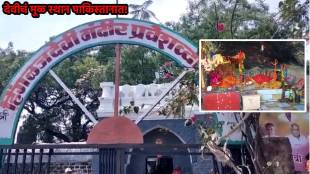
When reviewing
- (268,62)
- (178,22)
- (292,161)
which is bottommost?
(292,161)

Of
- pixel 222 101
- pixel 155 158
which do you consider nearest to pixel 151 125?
pixel 155 158

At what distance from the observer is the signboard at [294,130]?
9047 mm

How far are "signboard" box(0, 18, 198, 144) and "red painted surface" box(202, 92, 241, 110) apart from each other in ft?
9.83

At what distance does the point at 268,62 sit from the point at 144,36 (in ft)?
11.5

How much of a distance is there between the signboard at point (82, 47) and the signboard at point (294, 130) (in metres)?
1.64

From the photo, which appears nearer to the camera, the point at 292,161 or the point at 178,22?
the point at 292,161

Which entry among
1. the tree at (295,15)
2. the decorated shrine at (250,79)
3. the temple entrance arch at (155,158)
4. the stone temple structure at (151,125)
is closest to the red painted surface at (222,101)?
the decorated shrine at (250,79)

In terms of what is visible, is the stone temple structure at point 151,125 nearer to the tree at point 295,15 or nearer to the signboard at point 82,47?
the signboard at point 82,47

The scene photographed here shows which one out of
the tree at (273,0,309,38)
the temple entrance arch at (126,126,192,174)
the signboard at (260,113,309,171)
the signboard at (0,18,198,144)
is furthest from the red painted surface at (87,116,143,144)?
the temple entrance arch at (126,126,192,174)

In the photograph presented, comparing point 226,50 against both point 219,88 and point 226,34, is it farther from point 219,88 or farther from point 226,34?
point 226,34

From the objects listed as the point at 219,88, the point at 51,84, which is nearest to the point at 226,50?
the point at 219,88

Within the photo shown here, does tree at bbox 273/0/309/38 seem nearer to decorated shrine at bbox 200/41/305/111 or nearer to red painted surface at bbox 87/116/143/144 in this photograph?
decorated shrine at bbox 200/41/305/111

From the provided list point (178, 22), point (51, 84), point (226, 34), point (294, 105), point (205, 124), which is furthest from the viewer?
point (51, 84)

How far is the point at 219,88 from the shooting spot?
6695 millimetres
